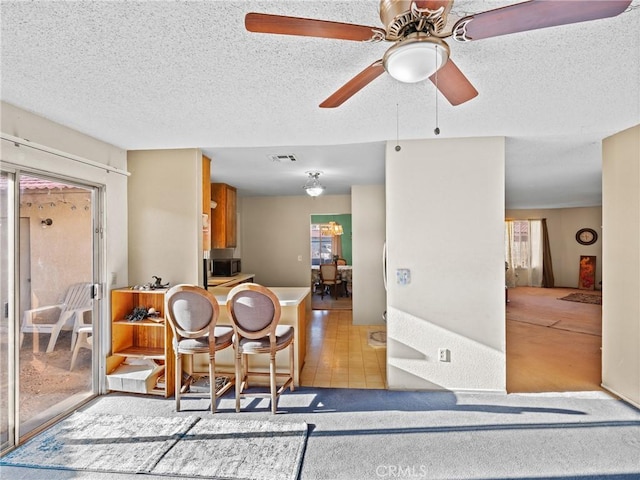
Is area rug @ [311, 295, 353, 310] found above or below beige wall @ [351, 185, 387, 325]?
below

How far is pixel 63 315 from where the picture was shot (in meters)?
2.64

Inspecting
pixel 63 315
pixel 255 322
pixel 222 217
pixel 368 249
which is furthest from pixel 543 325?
pixel 63 315

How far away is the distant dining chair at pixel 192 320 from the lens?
8.15ft

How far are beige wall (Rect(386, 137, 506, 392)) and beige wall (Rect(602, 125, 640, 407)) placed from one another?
105 cm

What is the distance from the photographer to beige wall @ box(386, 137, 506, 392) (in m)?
2.83

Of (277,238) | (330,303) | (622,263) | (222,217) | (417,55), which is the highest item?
(417,55)

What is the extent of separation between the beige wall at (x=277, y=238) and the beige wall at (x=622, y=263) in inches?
178

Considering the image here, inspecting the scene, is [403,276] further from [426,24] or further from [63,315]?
[63,315]

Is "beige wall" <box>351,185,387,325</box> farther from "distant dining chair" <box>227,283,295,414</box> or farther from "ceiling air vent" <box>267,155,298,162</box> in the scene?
"distant dining chair" <box>227,283,295,414</box>

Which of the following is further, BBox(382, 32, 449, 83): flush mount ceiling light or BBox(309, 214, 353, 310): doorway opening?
BBox(309, 214, 353, 310): doorway opening

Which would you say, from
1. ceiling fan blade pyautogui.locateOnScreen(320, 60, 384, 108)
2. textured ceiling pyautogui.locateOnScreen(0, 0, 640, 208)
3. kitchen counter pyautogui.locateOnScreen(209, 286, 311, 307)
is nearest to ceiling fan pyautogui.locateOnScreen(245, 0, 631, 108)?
ceiling fan blade pyautogui.locateOnScreen(320, 60, 384, 108)

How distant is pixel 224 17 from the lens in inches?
Result: 52.3

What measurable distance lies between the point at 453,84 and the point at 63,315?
3.47 meters

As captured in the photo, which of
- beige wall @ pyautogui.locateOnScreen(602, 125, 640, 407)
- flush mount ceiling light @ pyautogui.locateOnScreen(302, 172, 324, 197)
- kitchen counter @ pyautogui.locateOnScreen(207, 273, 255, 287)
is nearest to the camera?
beige wall @ pyautogui.locateOnScreen(602, 125, 640, 407)
